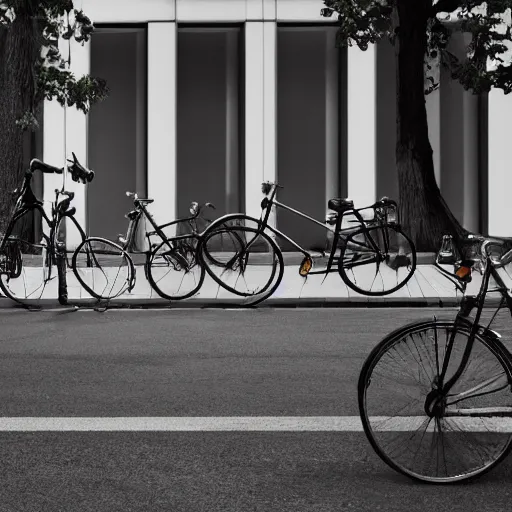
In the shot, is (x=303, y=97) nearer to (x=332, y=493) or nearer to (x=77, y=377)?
(x=77, y=377)

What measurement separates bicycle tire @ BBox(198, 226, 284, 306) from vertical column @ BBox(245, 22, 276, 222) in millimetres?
10509

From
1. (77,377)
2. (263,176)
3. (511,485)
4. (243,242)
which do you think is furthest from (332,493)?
(263,176)

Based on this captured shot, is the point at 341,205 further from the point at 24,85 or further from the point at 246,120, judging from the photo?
the point at 246,120

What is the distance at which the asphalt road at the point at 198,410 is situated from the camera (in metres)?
5.57

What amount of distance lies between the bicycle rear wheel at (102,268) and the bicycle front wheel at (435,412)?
342 inches

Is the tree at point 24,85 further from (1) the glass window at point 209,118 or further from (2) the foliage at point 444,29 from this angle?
(2) the foliage at point 444,29

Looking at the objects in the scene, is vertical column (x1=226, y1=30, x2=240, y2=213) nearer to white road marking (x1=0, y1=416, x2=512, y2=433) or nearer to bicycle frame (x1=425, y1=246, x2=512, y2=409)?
white road marking (x1=0, y1=416, x2=512, y2=433)

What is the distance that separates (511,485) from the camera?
5.74 m

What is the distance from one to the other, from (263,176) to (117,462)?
61.0ft

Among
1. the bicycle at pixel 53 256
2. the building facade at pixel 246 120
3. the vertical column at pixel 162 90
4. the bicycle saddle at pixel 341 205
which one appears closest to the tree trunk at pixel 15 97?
the building facade at pixel 246 120

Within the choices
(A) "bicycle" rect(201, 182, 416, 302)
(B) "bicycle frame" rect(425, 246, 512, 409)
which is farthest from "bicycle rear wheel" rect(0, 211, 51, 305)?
(B) "bicycle frame" rect(425, 246, 512, 409)

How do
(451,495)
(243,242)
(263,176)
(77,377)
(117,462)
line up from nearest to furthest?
1. (451,495)
2. (117,462)
3. (77,377)
4. (243,242)
5. (263,176)

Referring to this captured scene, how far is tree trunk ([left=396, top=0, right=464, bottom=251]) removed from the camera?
20.1 meters

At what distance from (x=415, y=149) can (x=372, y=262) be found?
6206 millimetres
